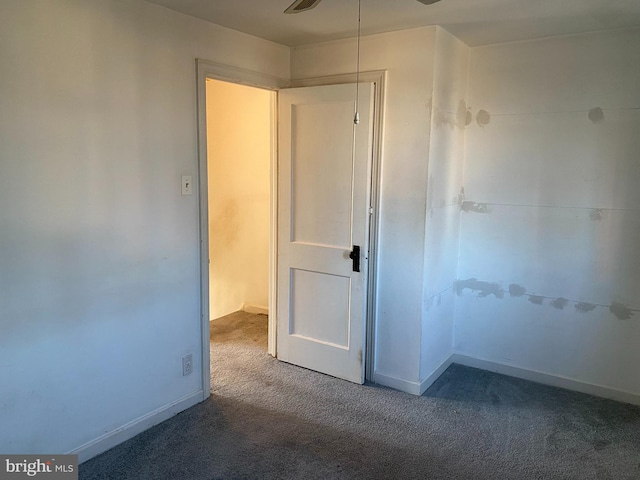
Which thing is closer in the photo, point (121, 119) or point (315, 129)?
point (121, 119)

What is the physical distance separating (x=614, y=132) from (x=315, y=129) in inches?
73.1

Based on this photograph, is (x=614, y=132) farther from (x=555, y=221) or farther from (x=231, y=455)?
(x=231, y=455)

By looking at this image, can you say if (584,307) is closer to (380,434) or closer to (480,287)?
(480,287)

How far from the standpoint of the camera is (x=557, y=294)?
3236 millimetres

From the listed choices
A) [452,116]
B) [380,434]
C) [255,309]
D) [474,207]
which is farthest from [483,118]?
[255,309]

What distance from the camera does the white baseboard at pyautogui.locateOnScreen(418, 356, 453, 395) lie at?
321cm

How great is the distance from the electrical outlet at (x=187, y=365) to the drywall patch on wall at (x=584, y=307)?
2.51 m

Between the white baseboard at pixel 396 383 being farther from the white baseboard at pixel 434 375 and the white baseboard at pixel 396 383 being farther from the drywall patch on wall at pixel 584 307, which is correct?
the drywall patch on wall at pixel 584 307

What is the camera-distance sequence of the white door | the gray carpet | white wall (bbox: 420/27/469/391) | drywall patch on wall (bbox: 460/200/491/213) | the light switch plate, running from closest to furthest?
the gray carpet → the light switch plate → white wall (bbox: 420/27/469/391) → the white door → drywall patch on wall (bbox: 460/200/491/213)

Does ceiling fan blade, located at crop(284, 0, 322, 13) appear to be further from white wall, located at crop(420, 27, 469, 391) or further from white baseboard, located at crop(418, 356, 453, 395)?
white baseboard, located at crop(418, 356, 453, 395)

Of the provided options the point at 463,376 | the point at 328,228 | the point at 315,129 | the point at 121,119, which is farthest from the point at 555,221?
the point at 121,119

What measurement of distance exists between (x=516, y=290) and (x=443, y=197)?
857 millimetres

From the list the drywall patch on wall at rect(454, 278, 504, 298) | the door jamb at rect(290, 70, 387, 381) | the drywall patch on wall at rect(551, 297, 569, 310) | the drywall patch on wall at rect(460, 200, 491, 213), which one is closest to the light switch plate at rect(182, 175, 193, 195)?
the door jamb at rect(290, 70, 387, 381)

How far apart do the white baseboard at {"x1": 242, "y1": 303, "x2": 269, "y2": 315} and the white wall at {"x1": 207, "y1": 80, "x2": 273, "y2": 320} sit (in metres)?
0.03
